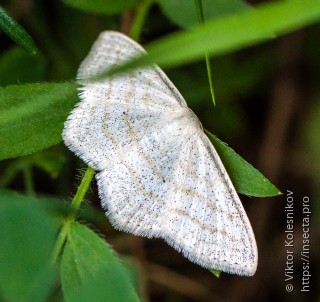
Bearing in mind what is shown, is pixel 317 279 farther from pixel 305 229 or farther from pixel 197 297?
pixel 197 297

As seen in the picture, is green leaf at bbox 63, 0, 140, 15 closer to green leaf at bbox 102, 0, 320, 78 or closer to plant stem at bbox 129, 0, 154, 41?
plant stem at bbox 129, 0, 154, 41

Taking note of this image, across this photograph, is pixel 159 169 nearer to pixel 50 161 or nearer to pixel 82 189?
pixel 82 189

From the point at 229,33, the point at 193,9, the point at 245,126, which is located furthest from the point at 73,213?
the point at 245,126

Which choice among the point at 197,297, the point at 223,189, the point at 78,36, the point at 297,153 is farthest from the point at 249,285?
the point at 78,36

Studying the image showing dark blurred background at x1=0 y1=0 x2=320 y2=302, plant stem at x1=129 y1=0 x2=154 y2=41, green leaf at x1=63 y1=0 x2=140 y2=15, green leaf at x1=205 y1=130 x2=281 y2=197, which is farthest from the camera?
dark blurred background at x1=0 y1=0 x2=320 y2=302

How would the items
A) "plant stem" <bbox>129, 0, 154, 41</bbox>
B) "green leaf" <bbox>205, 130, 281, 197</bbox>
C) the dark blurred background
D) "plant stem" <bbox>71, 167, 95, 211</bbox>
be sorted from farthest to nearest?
the dark blurred background
"plant stem" <bbox>129, 0, 154, 41</bbox>
"green leaf" <bbox>205, 130, 281, 197</bbox>
"plant stem" <bbox>71, 167, 95, 211</bbox>

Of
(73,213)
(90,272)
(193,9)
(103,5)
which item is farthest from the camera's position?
(103,5)

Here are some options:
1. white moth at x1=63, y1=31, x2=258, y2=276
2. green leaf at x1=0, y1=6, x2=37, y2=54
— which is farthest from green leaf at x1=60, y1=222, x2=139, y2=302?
green leaf at x1=0, y1=6, x2=37, y2=54
